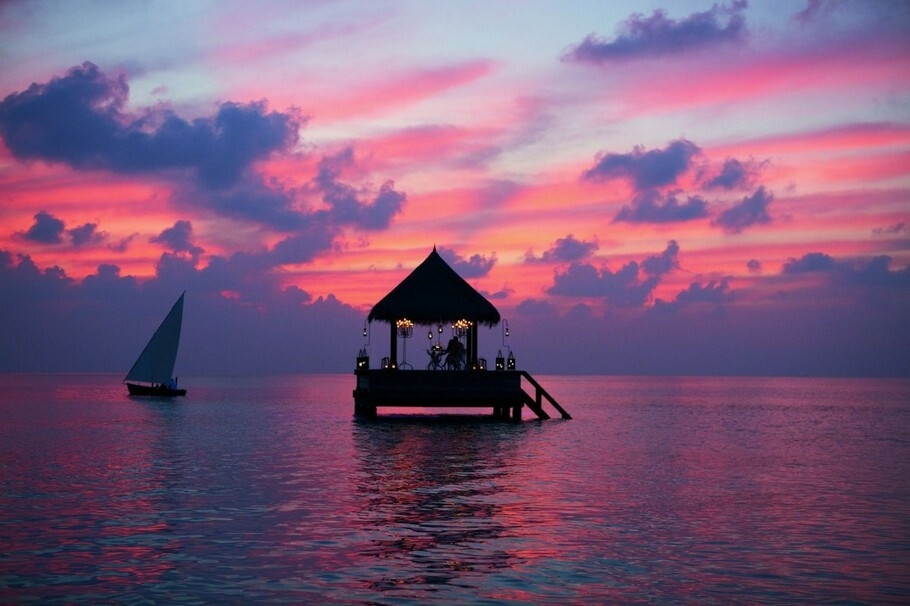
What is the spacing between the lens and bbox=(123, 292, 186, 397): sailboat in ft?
223

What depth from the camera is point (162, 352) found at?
235ft

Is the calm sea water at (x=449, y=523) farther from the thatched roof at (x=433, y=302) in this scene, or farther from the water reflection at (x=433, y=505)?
the thatched roof at (x=433, y=302)

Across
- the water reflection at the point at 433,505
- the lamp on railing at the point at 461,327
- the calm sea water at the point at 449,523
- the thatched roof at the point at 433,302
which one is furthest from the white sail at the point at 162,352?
the water reflection at the point at 433,505

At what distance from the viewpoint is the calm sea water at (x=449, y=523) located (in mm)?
12297

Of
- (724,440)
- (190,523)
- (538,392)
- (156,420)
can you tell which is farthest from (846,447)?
(156,420)

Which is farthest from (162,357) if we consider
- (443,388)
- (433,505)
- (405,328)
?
(433,505)

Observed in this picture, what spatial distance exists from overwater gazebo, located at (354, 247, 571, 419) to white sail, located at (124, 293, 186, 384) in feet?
95.7

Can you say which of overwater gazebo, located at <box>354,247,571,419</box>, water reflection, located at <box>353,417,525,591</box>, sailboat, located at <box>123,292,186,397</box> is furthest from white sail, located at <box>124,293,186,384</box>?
water reflection, located at <box>353,417,525,591</box>

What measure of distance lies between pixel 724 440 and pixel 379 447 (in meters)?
16.3

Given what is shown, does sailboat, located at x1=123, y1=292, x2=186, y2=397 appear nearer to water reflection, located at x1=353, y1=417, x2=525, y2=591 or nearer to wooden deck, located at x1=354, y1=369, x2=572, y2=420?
wooden deck, located at x1=354, y1=369, x2=572, y2=420

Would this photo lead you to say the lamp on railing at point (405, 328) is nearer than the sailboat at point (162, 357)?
Yes

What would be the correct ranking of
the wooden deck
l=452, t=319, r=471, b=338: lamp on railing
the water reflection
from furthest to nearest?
1. l=452, t=319, r=471, b=338: lamp on railing
2. the wooden deck
3. the water reflection

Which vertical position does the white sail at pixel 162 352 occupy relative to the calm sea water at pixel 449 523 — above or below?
above

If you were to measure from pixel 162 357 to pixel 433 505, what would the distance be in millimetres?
57066
